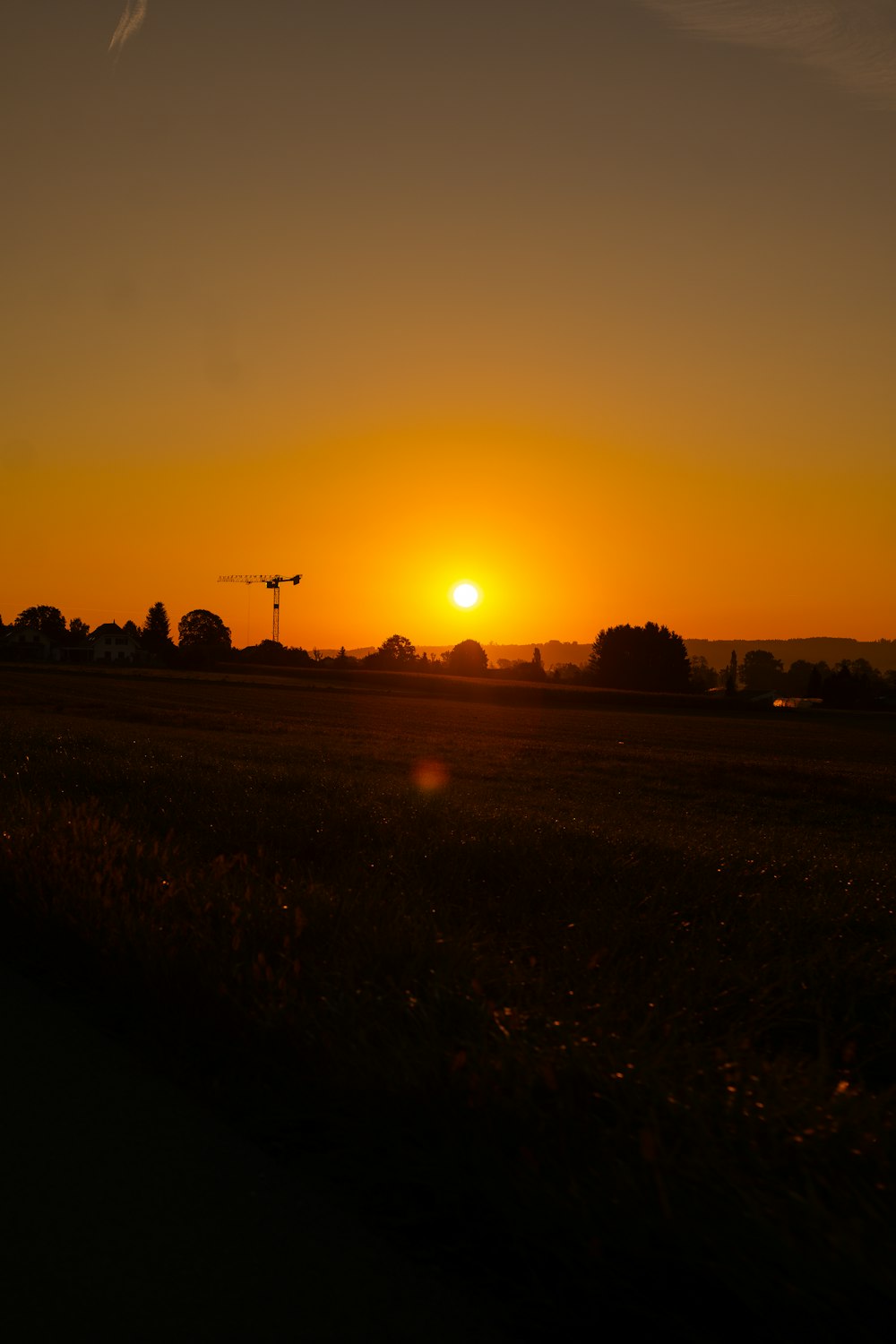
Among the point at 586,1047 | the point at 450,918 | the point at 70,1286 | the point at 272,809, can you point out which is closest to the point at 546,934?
the point at 450,918

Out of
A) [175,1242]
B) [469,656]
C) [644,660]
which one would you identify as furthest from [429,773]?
[469,656]

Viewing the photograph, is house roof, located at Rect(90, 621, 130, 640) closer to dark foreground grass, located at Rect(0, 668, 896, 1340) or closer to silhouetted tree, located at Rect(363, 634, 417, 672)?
silhouetted tree, located at Rect(363, 634, 417, 672)

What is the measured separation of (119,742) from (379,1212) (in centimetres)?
1650

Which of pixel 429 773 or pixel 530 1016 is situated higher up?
pixel 530 1016

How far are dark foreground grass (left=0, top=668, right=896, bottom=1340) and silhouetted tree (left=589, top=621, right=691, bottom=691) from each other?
4420 inches

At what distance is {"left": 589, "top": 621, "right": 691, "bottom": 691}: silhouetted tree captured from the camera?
123 metres

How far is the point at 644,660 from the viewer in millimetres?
124250

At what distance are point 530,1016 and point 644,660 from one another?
399 feet

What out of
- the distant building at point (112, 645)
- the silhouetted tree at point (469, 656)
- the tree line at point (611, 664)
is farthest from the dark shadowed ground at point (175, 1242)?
the distant building at point (112, 645)

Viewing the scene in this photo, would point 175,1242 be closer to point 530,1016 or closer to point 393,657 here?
point 530,1016

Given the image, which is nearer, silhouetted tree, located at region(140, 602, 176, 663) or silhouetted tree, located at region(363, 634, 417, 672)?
silhouetted tree, located at region(363, 634, 417, 672)

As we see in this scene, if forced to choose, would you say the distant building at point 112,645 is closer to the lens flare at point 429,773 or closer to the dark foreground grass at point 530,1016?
the lens flare at point 429,773

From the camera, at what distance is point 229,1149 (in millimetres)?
3652

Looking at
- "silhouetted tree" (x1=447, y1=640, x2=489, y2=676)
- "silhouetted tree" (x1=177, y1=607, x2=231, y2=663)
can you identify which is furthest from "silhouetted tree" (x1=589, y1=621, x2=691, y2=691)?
"silhouetted tree" (x1=177, y1=607, x2=231, y2=663)
